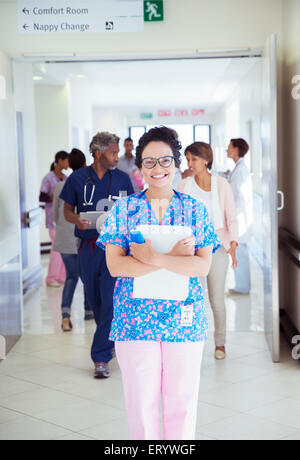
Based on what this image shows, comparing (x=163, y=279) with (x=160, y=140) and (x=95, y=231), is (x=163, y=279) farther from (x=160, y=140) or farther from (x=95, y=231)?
(x=95, y=231)

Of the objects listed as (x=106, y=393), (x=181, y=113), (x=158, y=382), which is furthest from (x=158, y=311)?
(x=181, y=113)

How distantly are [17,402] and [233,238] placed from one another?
1990 millimetres

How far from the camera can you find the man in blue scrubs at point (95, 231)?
4.71 meters

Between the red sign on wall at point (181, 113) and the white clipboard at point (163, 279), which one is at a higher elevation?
the red sign on wall at point (181, 113)

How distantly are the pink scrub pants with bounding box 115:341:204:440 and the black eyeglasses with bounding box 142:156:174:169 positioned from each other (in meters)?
0.70

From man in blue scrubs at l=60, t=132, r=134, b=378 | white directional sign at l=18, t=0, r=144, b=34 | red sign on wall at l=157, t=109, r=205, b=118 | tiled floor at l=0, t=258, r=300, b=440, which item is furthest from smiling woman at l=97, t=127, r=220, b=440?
red sign on wall at l=157, t=109, r=205, b=118

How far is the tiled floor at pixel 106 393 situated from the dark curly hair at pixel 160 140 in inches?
66.9

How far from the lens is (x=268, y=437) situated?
141 inches

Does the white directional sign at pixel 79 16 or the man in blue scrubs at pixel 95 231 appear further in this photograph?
the white directional sign at pixel 79 16

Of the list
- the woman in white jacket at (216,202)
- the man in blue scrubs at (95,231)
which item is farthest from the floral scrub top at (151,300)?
the woman in white jacket at (216,202)

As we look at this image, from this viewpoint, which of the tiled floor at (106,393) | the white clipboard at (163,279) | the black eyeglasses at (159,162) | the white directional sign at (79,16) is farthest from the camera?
the white directional sign at (79,16)

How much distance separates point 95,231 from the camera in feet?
15.6

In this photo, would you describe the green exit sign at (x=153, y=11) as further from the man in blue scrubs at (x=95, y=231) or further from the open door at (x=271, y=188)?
the man in blue scrubs at (x=95, y=231)
